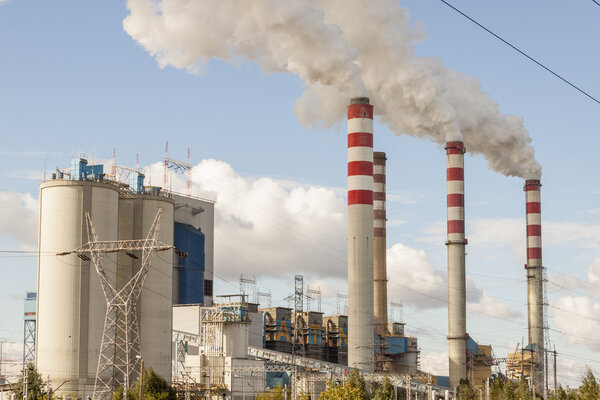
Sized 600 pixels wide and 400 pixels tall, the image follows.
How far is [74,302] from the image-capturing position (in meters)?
63.3

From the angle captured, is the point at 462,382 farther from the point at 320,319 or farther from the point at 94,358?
the point at 94,358

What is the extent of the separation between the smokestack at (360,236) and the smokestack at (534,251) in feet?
84.9

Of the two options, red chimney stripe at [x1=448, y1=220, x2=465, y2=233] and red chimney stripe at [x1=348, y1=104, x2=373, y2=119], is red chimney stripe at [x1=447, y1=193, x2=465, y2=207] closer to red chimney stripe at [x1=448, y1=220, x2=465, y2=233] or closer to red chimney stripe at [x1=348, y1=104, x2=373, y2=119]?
A: red chimney stripe at [x1=448, y1=220, x2=465, y2=233]

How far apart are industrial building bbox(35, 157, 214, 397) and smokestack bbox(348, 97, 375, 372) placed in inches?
596

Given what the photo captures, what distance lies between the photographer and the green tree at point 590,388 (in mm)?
51906

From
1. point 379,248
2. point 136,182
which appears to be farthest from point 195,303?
point 379,248

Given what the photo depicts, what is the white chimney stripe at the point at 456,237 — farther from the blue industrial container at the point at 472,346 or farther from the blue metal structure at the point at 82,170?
the blue metal structure at the point at 82,170

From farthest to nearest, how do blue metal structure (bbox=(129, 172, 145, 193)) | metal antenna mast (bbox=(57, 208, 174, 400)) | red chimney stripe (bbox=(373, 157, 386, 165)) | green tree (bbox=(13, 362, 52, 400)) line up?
1. red chimney stripe (bbox=(373, 157, 386, 165))
2. blue metal structure (bbox=(129, 172, 145, 193))
3. metal antenna mast (bbox=(57, 208, 174, 400))
4. green tree (bbox=(13, 362, 52, 400))

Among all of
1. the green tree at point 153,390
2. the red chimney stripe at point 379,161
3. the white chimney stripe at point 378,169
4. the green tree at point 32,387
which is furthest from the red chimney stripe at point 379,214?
the green tree at point 32,387

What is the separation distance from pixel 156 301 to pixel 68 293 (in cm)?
850

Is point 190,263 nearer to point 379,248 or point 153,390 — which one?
point 379,248

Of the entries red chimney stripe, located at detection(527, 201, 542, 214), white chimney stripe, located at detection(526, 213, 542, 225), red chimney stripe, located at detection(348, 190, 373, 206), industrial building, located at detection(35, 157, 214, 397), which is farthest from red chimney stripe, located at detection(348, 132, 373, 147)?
white chimney stripe, located at detection(526, 213, 542, 225)

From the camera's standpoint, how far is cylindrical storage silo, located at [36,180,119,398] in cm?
6253

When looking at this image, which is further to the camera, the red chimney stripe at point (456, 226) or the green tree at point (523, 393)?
the red chimney stripe at point (456, 226)
